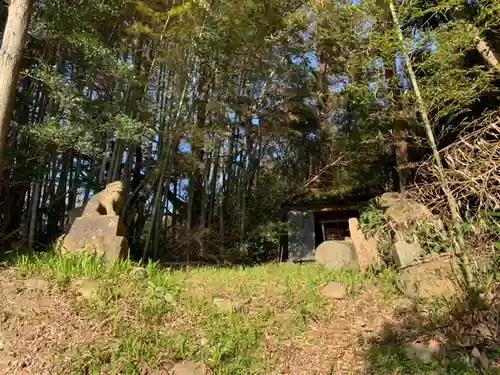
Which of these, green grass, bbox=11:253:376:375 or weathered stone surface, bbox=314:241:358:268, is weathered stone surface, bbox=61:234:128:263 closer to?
green grass, bbox=11:253:376:375

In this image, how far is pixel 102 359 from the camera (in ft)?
10.5

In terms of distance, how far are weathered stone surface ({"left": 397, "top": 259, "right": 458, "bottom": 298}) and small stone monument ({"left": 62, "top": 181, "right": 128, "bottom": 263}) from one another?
335 centimetres

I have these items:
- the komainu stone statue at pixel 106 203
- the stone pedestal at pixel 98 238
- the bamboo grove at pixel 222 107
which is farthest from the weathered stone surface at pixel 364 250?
the komainu stone statue at pixel 106 203

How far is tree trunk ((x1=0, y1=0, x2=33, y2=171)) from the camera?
164 inches

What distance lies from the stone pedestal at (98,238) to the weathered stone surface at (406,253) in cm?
334

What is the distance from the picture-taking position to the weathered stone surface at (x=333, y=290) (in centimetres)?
443

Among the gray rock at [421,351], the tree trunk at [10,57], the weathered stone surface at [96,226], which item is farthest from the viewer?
the weathered stone surface at [96,226]

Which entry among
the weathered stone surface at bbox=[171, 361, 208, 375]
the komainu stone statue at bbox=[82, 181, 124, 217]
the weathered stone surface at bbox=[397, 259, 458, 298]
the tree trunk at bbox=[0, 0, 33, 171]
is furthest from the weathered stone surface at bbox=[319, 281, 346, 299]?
the tree trunk at bbox=[0, 0, 33, 171]

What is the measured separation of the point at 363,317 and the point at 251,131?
571cm

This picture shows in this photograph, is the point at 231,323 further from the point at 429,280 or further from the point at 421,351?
the point at 429,280

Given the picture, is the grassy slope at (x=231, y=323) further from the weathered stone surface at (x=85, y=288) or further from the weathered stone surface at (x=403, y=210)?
the weathered stone surface at (x=403, y=210)

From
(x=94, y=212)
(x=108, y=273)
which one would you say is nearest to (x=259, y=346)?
(x=108, y=273)

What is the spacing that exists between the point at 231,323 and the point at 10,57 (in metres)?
3.63

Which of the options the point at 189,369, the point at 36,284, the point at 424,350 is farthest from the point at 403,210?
the point at 36,284
